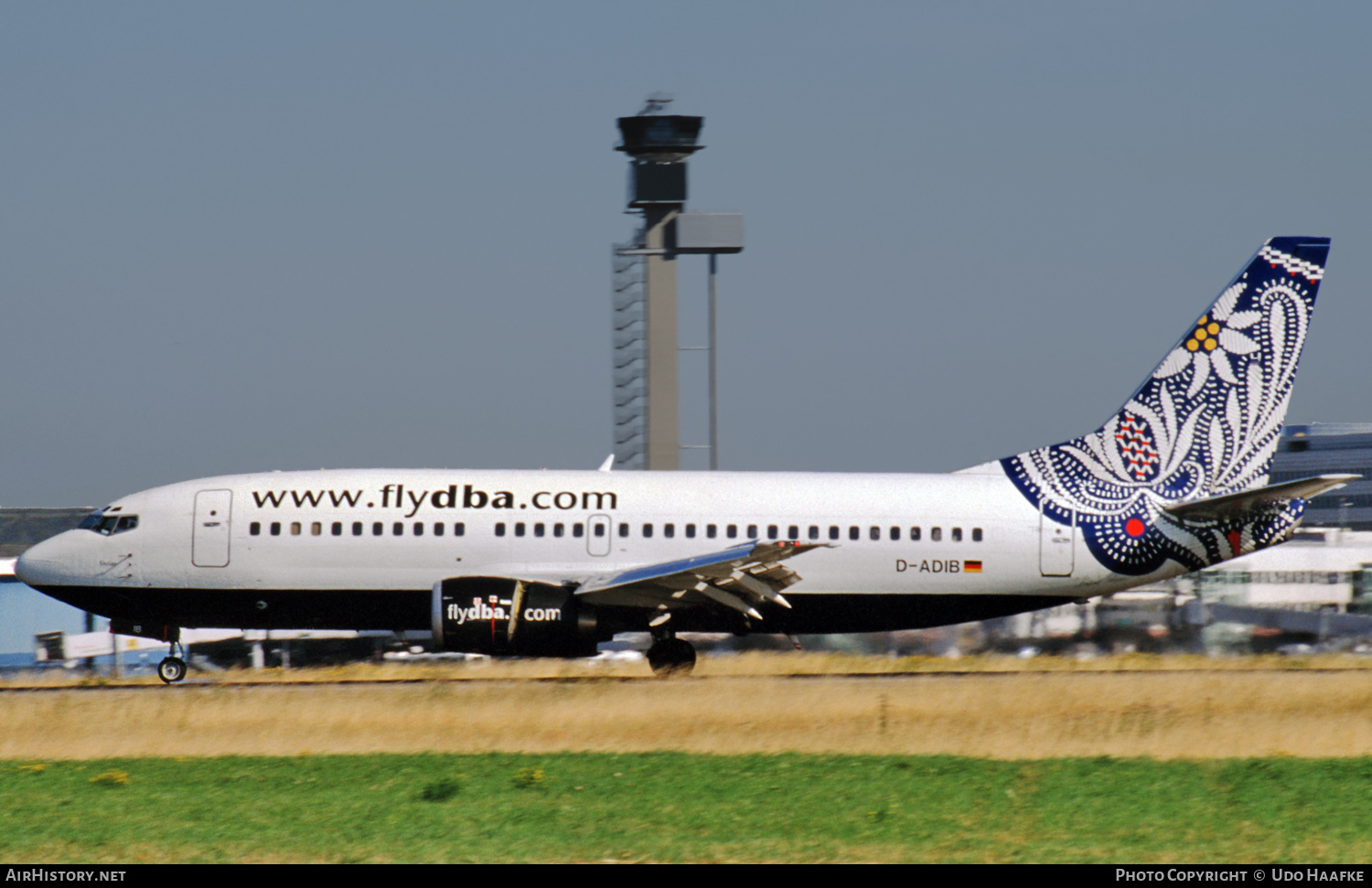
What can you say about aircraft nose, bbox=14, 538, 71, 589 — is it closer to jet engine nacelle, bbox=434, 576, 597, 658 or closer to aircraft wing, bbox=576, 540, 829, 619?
jet engine nacelle, bbox=434, 576, 597, 658

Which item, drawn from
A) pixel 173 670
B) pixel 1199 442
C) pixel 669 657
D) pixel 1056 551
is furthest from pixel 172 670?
pixel 1199 442

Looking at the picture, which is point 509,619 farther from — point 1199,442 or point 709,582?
point 1199,442

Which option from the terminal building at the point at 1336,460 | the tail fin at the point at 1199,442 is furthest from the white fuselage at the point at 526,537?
the terminal building at the point at 1336,460

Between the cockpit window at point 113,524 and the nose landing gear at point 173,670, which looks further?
the cockpit window at point 113,524

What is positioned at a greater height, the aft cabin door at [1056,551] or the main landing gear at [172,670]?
the aft cabin door at [1056,551]

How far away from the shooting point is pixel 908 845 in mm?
11438

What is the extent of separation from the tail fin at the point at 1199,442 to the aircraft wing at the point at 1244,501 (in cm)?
14

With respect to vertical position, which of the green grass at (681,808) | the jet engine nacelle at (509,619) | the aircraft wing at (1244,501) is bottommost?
the green grass at (681,808)

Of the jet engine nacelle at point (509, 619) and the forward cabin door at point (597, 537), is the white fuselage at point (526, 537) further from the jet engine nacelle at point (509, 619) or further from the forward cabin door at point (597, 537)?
the jet engine nacelle at point (509, 619)

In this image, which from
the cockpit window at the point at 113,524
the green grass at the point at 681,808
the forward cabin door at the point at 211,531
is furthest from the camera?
the cockpit window at the point at 113,524

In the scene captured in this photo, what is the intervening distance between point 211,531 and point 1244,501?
16.9 metres

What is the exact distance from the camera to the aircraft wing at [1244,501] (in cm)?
2170

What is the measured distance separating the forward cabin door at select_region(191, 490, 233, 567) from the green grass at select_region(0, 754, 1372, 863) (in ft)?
26.2
